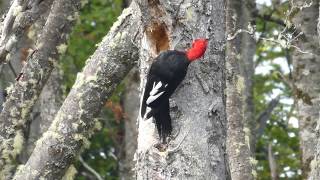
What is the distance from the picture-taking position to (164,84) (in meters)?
3.57

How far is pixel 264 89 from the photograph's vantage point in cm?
1312

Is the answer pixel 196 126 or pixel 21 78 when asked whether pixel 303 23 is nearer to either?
pixel 21 78

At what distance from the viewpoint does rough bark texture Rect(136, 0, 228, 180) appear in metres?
3.61

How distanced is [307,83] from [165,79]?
3.71 m

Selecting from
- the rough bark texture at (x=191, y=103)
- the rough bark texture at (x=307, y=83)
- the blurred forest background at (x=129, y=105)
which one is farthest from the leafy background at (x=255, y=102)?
the rough bark texture at (x=191, y=103)

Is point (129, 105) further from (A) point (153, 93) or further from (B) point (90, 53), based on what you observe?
(A) point (153, 93)

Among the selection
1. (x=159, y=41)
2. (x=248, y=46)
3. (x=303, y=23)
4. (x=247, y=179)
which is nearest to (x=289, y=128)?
(x=248, y=46)

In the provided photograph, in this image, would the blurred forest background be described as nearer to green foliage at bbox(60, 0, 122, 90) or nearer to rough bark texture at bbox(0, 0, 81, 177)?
green foliage at bbox(60, 0, 122, 90)

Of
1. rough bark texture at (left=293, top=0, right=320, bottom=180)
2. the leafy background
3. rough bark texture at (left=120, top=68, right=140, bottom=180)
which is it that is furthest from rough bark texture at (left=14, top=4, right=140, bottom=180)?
the leafy background

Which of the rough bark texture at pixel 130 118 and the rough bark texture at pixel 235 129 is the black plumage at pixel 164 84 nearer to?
the rough bark texture at pixel 235 129

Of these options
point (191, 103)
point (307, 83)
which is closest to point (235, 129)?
point (307, 83)

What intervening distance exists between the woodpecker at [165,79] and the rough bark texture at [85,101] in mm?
1672

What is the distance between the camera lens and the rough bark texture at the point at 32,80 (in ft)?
20.7

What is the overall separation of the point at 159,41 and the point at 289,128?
863 cm
